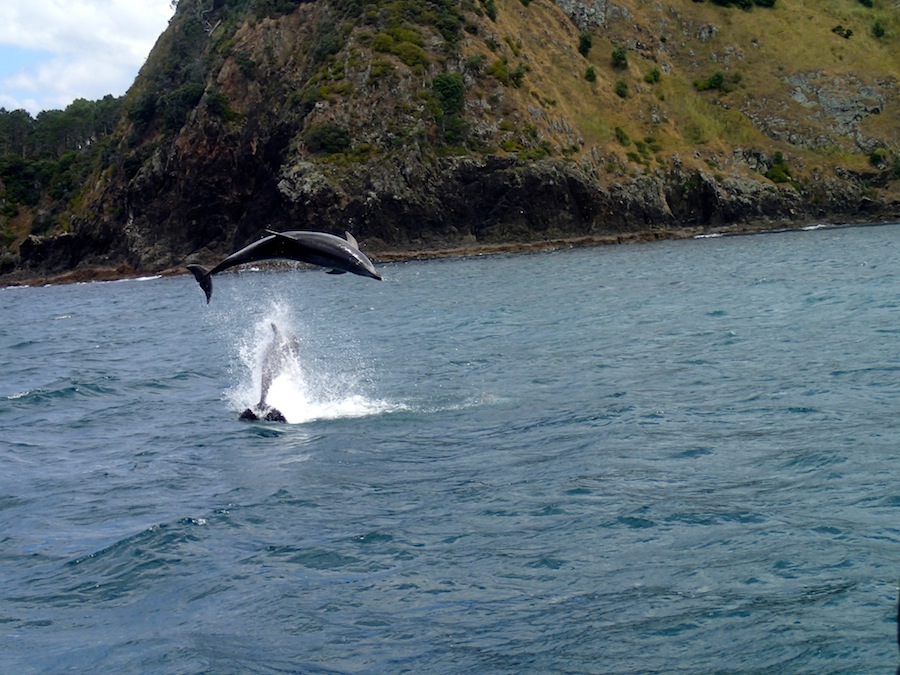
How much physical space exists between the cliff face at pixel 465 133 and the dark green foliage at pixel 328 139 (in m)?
0.18

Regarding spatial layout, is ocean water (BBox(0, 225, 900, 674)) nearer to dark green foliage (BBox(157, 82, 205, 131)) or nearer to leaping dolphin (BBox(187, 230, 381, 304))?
leaping dolphin (BBox(187, 230, 381, 304))

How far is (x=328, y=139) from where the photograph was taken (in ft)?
303

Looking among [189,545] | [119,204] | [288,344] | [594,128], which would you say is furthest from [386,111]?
[189,545]

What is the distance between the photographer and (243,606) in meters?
11.1

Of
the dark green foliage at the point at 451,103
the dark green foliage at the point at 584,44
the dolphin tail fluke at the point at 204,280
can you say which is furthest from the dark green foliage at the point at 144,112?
the dolphin tail fluke at the point at 204,280

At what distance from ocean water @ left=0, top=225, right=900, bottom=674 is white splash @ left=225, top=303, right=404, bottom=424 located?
12 cm

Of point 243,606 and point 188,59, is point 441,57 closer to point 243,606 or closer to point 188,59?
point 188,59

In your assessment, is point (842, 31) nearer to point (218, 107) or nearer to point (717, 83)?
point (717, 83)

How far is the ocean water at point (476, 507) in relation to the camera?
10.1 m

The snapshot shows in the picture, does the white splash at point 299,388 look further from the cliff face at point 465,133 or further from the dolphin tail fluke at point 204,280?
the cliff face at point 465,133

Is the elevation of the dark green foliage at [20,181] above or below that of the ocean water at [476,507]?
above

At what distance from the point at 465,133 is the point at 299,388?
240ft

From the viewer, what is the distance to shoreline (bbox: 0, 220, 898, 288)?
86.4m

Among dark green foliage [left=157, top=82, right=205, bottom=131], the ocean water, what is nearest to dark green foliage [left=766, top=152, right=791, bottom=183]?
dark green foliage [left=157, top=82, right=205, bottom=131]
